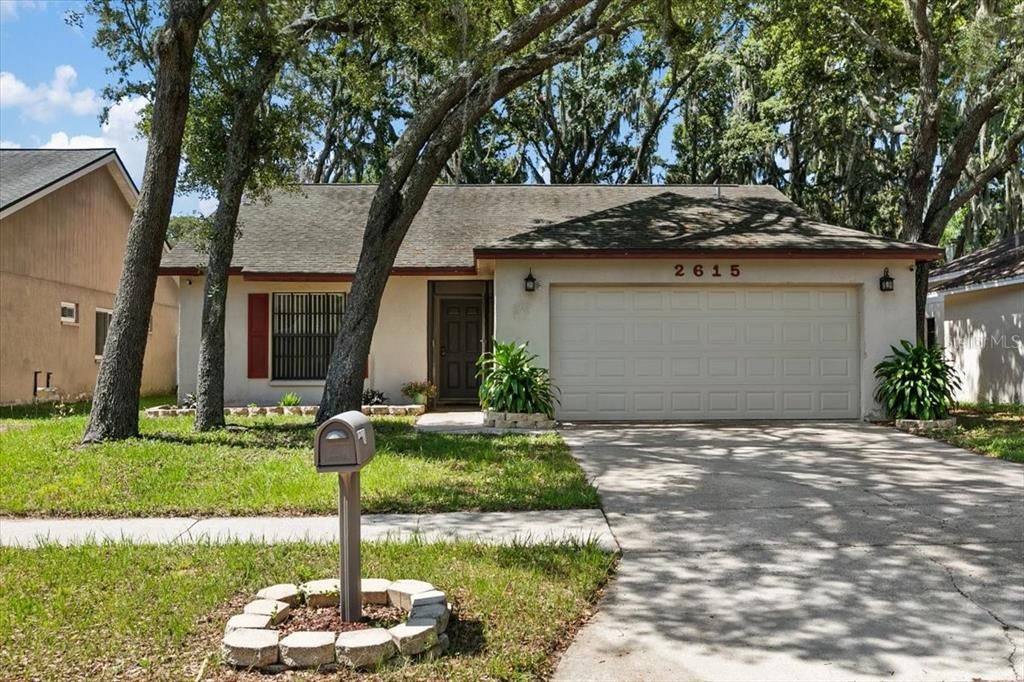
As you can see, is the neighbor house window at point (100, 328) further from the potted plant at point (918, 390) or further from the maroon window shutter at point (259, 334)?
the potted plant at point (918, 390)

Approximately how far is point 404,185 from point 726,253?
5242mm

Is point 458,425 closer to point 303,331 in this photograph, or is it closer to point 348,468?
point 303,331

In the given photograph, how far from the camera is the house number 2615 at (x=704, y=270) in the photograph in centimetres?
1288

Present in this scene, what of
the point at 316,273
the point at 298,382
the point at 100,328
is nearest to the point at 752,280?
the point at 316,273

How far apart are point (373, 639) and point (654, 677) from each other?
1264 mm

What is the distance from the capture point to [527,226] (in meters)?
15.6

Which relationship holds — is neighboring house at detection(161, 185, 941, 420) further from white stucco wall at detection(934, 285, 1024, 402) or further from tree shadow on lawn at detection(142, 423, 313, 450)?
white stucco wall at detection(934, 285, 1024, 402)

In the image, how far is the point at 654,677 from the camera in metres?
3.54

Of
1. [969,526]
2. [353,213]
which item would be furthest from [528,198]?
[969,526]

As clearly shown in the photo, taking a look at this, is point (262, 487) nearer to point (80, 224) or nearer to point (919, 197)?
point (919, 197)

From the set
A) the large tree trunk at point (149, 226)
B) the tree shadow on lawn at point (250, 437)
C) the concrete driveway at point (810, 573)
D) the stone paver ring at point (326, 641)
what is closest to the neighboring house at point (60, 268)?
the large tree trunk at point (149, 226)

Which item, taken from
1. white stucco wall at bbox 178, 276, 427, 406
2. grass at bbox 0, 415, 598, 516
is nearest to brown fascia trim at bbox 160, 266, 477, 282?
white stucco wall at bbox 178, 276, 427, 406

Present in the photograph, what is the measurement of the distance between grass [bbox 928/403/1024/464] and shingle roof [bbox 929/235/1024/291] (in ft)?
8.95

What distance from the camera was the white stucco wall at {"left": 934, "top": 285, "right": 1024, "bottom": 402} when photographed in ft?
51.9
